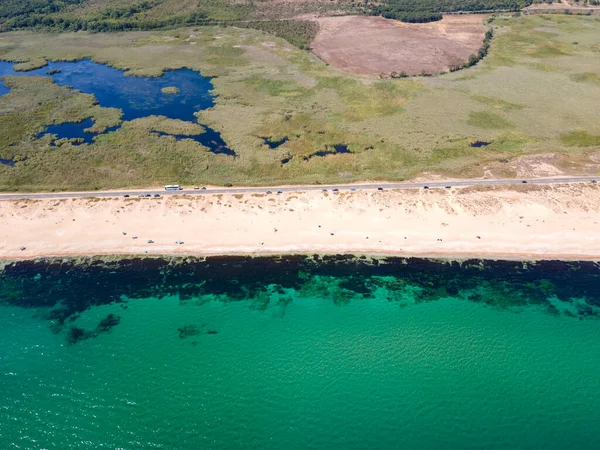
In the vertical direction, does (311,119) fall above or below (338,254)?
above

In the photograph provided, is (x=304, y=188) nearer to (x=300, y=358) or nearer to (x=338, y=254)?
(x=338, y=254)

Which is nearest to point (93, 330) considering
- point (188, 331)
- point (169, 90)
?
point (188, 331)

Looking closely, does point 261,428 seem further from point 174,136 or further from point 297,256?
point 174,136

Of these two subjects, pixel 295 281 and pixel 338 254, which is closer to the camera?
pixel 295 281

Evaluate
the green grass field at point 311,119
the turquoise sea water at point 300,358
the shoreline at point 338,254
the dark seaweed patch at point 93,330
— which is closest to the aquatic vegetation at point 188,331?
the turquoise sea water at point 300,358

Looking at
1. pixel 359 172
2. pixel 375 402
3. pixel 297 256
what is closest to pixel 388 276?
pixel 297 256
